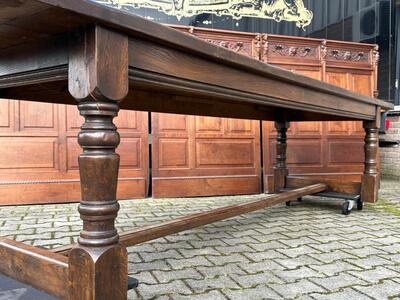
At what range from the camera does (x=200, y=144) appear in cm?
463

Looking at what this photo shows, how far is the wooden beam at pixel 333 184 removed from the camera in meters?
3.66

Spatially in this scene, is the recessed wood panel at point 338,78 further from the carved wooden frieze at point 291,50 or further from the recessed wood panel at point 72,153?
the recessed wood panel at point 72,153

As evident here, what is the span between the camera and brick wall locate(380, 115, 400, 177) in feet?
21.8

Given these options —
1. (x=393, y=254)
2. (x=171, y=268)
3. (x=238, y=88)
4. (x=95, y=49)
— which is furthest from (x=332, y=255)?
(x=95, y=49)

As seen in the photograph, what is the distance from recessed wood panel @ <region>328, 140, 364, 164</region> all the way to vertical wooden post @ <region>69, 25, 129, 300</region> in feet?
14.9

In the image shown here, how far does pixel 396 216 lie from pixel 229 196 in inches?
74.4

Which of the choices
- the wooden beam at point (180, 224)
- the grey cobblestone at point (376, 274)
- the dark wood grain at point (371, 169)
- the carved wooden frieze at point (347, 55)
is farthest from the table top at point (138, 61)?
the carved wooden frieze at point (347, 55)

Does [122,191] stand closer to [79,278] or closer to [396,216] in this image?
[396,216]

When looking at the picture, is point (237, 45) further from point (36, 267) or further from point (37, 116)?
point (36, 267)

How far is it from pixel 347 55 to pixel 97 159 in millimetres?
5011

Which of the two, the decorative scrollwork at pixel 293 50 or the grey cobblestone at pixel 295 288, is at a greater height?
the decorative scrollwork at pixel 293 50

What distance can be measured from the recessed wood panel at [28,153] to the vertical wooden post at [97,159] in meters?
3.24

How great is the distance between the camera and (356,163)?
5.34 meters

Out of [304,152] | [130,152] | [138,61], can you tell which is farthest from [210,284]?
[304,152]
